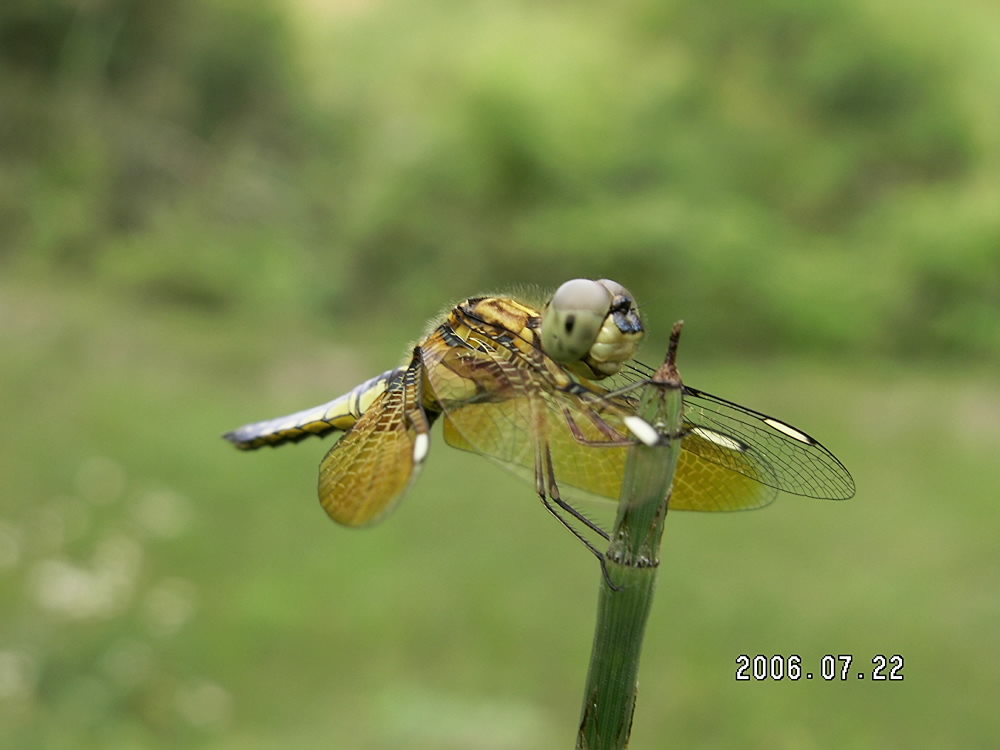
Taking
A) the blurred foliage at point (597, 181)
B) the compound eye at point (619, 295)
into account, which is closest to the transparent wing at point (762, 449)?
the compound eye at point (619, 295)

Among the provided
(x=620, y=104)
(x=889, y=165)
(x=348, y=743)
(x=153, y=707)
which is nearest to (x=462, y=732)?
(x=348, y=743)

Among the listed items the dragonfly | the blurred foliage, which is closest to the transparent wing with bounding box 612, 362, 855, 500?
the dragonfly

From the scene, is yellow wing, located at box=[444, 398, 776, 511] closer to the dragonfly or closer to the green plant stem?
the dragonfly

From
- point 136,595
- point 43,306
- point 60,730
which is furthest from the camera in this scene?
point 43,306

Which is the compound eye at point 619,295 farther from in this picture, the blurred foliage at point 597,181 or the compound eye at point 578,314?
the blurred foliage at point 597,181

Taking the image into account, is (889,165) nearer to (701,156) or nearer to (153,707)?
(701,156)

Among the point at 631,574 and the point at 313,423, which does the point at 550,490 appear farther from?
the point at 313,423

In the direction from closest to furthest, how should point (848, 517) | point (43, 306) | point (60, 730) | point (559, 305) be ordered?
point (559, 305)
point (60, 730)
point (848, 517)
point (43, 306)
